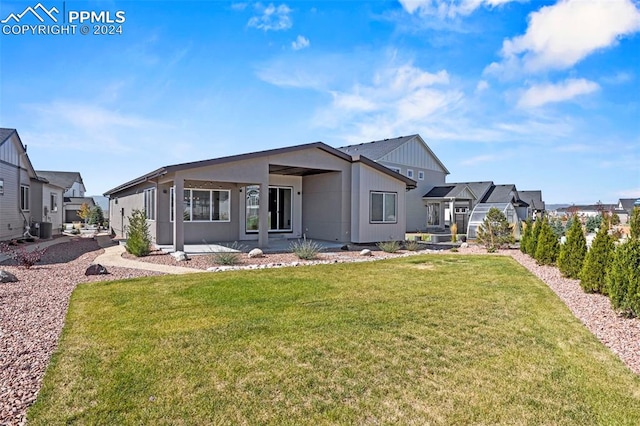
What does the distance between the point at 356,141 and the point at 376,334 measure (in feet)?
89.3

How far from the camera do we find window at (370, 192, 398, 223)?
15.5 metres

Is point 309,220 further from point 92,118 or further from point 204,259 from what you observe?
point 92,118

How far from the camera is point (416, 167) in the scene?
28328mm

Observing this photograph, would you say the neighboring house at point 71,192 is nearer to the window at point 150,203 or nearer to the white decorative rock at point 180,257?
the window at point 150,203

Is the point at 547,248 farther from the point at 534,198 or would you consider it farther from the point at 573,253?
the point at 534,198

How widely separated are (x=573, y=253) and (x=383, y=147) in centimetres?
1950

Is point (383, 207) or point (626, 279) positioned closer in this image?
point (626, 279)

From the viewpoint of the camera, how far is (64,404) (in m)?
3.01

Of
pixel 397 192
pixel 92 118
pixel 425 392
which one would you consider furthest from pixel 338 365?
pixel 92 118

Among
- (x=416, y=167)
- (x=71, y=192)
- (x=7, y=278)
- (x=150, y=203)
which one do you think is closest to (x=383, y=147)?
(x=416, y=167)

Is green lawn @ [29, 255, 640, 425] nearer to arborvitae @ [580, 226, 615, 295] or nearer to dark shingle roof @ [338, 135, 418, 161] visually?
arborvitae @ [580, 226, 615, 295]

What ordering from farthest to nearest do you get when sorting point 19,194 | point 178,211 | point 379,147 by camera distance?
1. point 379,147
2. point 19,194
3. point 178,211

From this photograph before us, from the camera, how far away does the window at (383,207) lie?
51.0ft

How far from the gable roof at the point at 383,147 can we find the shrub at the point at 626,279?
20.1 m
